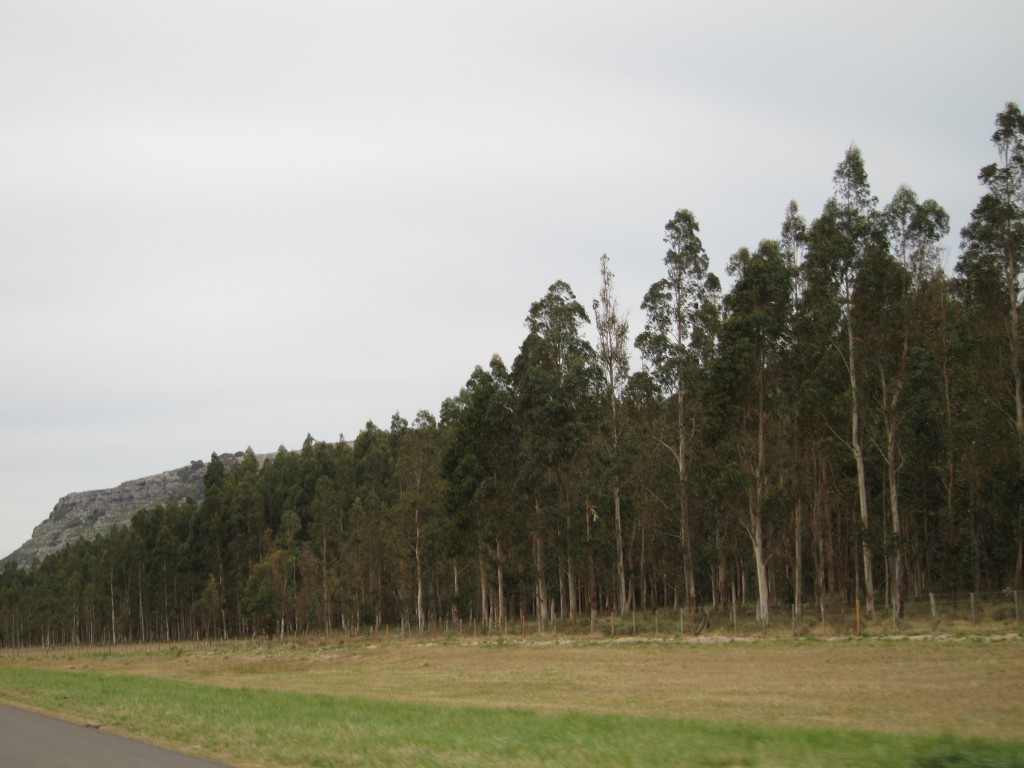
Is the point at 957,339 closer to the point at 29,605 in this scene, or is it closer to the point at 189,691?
the point at 189,691

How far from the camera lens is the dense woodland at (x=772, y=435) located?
46.6 meters

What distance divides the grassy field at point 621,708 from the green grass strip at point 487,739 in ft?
Result: 0.15

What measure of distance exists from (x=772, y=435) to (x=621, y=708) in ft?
120

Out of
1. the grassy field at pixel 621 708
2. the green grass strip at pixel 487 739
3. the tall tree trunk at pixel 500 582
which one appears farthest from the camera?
the tall tree trunk at pixel 500 582

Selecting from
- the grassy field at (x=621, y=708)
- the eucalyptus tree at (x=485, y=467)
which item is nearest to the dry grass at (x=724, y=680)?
the grassy field at (x=621, y=708)

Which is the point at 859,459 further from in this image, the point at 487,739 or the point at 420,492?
the point at 420,492

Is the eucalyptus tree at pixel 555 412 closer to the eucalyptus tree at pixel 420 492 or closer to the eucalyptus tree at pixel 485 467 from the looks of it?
the eucalyptus tree at pixel 485 467

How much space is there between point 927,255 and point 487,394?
29171 millimetres

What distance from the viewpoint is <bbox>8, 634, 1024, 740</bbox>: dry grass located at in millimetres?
19234

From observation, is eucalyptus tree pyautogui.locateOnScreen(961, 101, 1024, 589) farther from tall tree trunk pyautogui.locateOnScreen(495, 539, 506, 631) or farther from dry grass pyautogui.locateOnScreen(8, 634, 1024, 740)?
tall tree trunk pyautogui.locateOnScreen(495, 539, 506, 631)

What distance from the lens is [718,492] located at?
5003 centimetres

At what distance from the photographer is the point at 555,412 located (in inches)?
2383

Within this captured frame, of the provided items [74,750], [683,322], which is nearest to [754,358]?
[683,322]

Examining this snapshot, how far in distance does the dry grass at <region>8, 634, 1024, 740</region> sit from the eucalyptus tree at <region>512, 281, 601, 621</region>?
11122 millimetres
